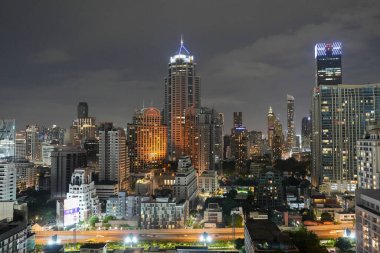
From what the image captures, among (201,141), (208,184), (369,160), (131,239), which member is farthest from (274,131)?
(131,239)

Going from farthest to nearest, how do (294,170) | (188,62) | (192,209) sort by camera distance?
(188,62) → (294,170) → (192,209)

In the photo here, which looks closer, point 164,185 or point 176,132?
point 164,185

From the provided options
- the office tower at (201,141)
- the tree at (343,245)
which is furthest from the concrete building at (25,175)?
the tree at (343,245)

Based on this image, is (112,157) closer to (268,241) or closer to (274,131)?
(268,241)

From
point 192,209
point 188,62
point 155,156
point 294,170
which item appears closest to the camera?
point 192,209

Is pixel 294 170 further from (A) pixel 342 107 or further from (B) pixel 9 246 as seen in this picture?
(B) pixel 9 246

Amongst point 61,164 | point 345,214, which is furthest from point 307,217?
point 61,164

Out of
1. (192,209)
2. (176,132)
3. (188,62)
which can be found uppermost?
(188,62)

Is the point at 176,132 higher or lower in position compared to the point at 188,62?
lower
